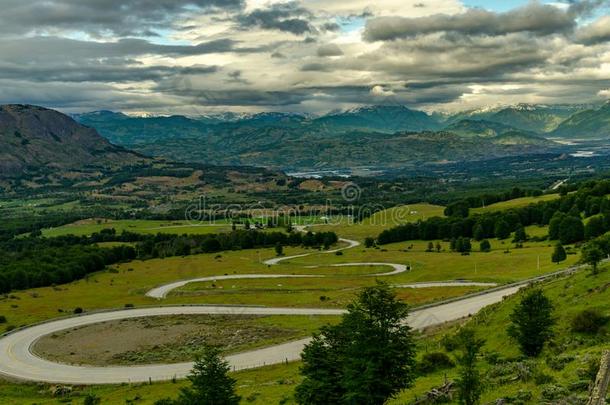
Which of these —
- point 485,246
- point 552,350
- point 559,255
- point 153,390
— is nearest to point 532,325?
point 552,350

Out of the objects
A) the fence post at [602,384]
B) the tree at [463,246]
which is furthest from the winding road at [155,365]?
the tree at [463,246]

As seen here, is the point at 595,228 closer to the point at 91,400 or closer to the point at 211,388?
the point at 211,388

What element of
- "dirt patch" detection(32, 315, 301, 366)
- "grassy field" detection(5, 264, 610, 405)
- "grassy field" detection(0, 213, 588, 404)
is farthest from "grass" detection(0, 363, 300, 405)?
"dirt patch" detection(32, 315, 301, 366)

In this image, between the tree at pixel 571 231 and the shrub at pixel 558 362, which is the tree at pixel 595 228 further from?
the shrub at pixel 558 362

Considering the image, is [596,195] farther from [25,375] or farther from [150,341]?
[25,375]

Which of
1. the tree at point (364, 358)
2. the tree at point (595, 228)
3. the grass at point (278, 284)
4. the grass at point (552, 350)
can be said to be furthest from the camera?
the tree at point (595, 228)

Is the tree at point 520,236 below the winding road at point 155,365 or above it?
above
